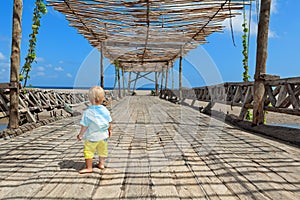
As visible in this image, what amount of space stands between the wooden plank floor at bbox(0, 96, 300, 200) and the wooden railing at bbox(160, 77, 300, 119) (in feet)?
2.83

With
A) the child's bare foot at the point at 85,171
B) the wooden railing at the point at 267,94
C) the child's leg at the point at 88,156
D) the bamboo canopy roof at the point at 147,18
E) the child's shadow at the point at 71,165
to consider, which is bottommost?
the child's shadow at the point at 71,165

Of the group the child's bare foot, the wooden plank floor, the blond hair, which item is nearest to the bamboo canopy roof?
the wooden plank floor

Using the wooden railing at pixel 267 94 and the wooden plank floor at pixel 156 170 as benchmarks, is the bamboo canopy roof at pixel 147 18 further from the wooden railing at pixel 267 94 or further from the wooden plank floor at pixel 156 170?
the wooden plank floor at pixel 156 170

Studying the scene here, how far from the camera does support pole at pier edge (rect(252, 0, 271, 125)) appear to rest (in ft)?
15.8

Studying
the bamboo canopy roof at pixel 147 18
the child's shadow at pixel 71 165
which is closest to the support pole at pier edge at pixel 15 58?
the bamboo canopy roof at pixel 147 18

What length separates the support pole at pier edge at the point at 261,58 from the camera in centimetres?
481

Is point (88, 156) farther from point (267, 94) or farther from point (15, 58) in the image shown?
point (267, 94)

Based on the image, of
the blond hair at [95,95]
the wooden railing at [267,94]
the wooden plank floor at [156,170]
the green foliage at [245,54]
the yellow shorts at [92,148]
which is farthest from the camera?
the green foliage at [245,54]

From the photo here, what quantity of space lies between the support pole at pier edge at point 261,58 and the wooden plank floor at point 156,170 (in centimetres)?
117

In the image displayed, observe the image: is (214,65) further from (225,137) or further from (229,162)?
(229,162)

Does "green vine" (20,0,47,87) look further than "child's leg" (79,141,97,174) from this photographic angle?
Yes

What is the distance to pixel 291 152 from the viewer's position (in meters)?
3.13

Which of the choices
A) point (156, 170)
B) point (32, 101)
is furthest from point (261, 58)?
point (32, 101)

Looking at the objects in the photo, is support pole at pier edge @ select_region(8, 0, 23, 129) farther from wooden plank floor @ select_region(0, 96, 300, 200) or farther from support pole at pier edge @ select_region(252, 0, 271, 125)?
support pole at pier edge @ select_region(252, 0, 271, 125)
